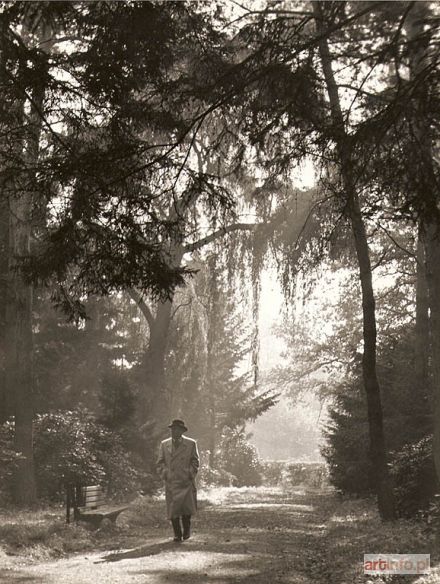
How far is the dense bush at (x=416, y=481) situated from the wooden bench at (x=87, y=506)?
562 centimetres

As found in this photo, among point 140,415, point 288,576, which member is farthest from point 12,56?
point 140,415

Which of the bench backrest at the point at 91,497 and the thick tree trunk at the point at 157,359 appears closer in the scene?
the bench backrest at the point at 91,497

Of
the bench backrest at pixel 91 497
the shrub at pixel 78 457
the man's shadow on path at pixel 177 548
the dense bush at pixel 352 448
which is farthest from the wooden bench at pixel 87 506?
the dense bush at pixel 352 448

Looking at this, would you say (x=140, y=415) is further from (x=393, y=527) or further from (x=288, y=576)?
(x=288, y=576)

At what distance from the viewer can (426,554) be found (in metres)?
8.66

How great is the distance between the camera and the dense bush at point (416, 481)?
13.9m

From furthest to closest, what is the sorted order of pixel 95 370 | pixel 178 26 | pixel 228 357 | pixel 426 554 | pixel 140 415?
pixel 228 357, pixel 95 370, pixel 140 415, pixel 426 554, pixel 178 26

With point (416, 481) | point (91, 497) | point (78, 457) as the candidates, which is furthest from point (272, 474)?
point (91, 497)

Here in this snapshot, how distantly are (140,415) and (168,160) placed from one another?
18.3 metres

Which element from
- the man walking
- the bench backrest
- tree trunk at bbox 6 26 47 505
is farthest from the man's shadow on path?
tree trunk at bbox 6 26 47 505

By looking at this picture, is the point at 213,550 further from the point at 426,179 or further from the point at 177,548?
the point at 426,179

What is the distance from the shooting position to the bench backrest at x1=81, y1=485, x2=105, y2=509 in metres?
12.8

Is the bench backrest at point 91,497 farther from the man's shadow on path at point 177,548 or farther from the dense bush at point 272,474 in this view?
the dense bush at point 272,474

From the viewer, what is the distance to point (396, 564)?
8.42 meters
